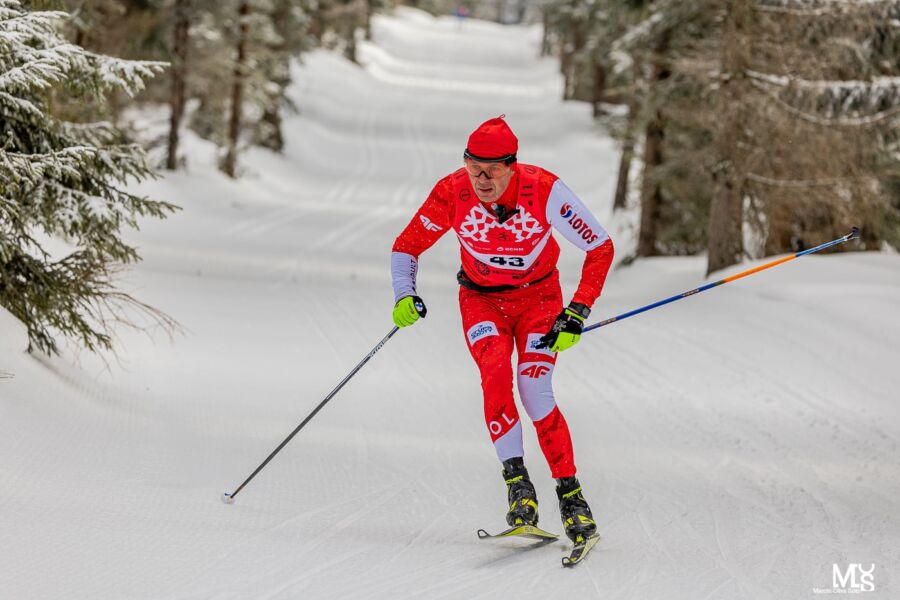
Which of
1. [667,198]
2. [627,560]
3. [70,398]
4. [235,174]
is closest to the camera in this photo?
[627,560]

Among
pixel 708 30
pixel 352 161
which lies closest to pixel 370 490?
pixel 708 30

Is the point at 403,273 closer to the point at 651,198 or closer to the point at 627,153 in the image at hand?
the point at 651,198

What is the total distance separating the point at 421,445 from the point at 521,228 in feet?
9.17

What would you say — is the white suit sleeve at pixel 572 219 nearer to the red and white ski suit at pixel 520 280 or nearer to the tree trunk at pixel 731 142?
the red and white ski suit at pixel 520 280

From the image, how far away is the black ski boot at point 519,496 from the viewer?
5.35m

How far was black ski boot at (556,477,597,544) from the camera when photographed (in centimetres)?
530

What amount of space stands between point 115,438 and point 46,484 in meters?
1.34

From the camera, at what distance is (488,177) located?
17.4 feet

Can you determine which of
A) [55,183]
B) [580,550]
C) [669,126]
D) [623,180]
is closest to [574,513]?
[580,550]

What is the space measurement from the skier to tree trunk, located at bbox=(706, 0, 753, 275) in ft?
32.0

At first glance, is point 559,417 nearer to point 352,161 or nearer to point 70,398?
point 70,398

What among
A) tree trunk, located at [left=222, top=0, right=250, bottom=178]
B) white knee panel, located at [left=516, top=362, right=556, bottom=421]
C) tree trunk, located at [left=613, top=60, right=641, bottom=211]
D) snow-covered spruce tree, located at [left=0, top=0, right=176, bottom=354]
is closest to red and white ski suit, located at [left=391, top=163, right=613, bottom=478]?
white knee panel, located at [left=516, top=362, right=556, bottom=421]

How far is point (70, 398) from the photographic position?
744 centimetres

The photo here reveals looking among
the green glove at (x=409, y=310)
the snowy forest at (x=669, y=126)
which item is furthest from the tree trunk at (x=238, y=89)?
the green glove at (x=409, y=310)
